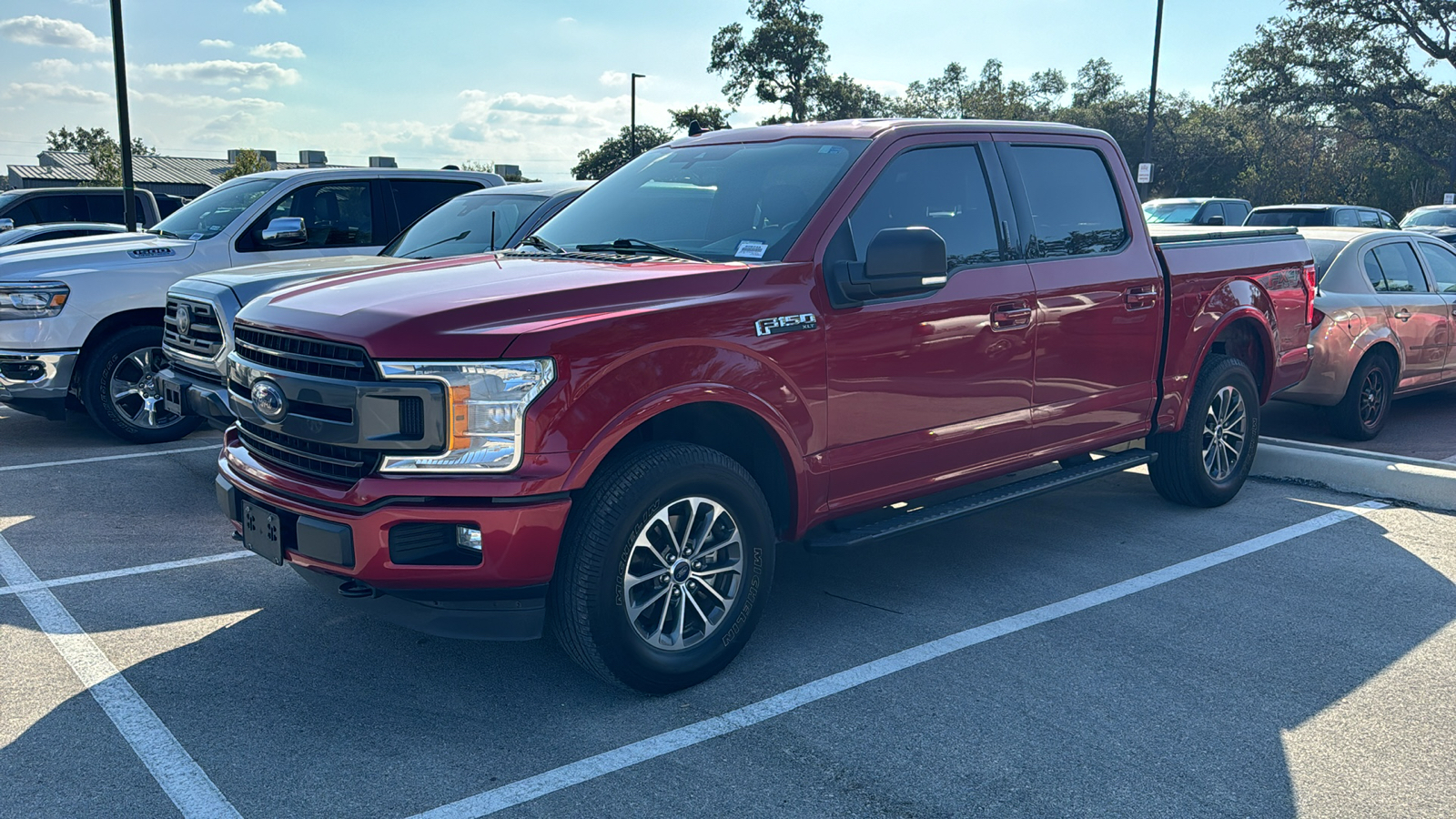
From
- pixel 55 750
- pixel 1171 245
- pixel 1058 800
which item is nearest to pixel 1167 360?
pixel 1171 245

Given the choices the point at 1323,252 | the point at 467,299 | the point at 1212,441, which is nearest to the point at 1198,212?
the point at 1323,252

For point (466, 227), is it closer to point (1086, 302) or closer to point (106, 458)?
point (106, 458)

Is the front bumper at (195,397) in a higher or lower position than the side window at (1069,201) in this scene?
lower

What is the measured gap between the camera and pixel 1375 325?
8.45 meters

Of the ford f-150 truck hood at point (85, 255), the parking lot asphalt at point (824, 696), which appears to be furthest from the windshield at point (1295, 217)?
the ford f-150 truck hood at point (85, 255)

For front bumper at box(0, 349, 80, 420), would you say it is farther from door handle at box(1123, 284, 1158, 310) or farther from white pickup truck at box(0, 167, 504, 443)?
door handle at box(1123, 284, 1158, 310)

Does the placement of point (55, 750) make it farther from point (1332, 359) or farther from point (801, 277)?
point (1332, 359)

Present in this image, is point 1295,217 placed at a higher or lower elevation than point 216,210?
higher

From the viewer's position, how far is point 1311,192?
1793 inches

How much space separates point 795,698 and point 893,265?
1583 mm

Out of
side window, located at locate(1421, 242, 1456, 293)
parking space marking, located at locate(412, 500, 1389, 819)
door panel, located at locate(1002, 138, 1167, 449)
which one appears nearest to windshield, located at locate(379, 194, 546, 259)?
door panel, located at locate(1002, 138, 1167, 449)

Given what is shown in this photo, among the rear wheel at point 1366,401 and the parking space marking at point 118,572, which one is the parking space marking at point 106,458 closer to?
the parking space marking at point 118,572

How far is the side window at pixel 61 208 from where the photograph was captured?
16744 millimetres

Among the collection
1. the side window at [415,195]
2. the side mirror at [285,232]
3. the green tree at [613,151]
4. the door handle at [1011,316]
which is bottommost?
the door handle at [1011,316]
